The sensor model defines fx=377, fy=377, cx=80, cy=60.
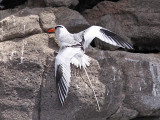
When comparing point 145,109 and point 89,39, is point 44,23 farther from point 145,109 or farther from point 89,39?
Answer: point 145,109

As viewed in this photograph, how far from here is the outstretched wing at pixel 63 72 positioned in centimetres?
332

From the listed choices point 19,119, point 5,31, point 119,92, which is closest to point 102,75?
point 119,92

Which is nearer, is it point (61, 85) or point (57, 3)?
point (61, 85)

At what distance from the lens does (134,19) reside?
452cm

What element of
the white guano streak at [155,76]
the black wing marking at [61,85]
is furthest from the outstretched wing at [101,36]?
the black wing marking at [61,85]

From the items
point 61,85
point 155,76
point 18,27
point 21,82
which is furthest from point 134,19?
point 21,82

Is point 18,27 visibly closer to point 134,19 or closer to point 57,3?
point 57,3

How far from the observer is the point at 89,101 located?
3418mm

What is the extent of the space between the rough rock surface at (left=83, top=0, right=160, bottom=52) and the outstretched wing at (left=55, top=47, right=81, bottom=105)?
1.05 m

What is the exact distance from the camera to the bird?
3.33m

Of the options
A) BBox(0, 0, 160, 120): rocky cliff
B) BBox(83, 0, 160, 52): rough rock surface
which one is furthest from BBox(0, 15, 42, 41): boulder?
BBox(83, 0, 160, 52): rough rock surface

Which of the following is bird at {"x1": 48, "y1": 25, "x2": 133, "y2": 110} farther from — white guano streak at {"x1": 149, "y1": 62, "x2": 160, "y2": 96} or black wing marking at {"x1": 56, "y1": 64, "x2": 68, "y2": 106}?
white guano streak at {"x1": 149, "y1": 62, "x2": 160, "y2": 96}

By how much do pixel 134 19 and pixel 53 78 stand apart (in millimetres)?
1554

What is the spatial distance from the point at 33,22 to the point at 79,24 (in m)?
0.48
